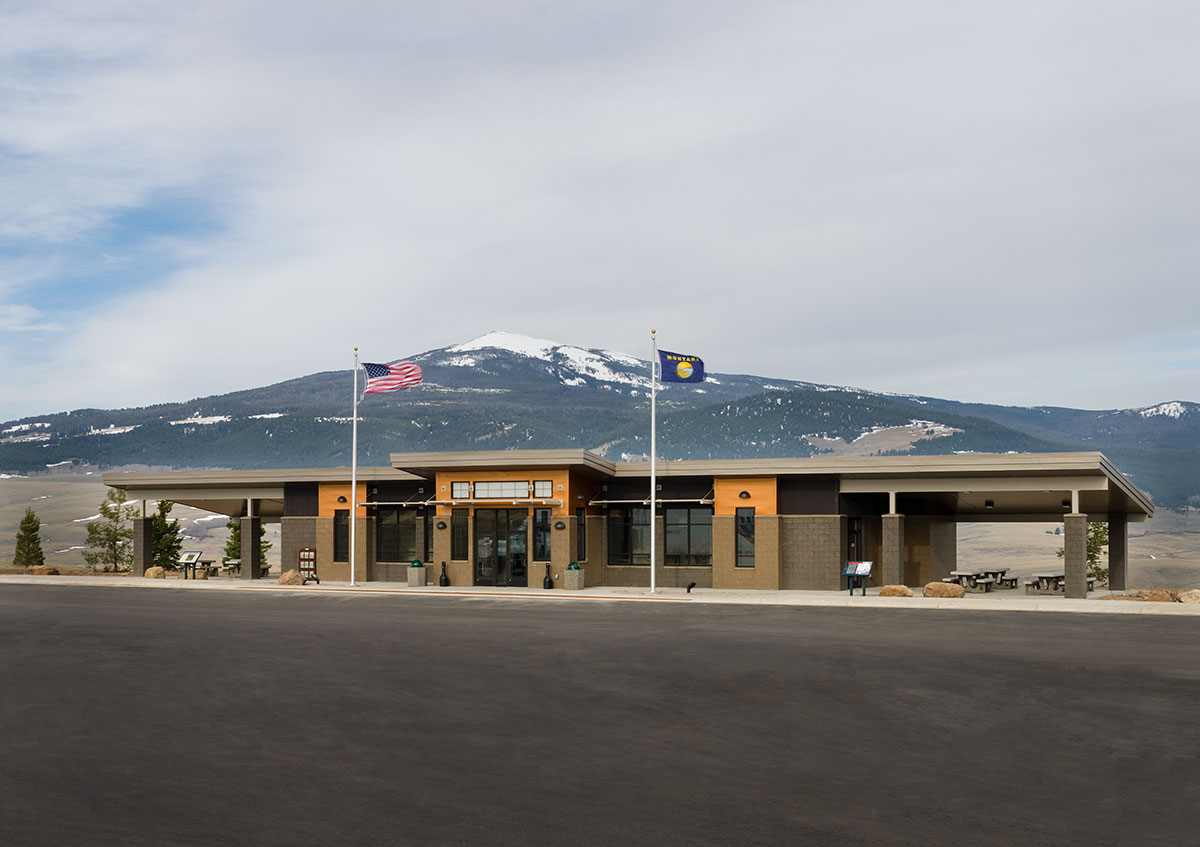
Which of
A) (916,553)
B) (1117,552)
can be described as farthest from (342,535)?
(1117,552)

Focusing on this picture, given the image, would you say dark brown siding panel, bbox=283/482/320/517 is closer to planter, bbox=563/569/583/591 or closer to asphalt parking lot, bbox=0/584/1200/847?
planter, bbox=563/569/583/591

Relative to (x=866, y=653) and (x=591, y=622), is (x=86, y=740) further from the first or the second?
(x=591, y=622)

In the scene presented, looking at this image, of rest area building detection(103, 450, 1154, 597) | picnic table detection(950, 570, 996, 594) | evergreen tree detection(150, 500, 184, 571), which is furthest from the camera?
evergreen tree detection(150, 500, 184, 571)

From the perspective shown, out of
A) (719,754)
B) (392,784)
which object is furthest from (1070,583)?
(392,784)

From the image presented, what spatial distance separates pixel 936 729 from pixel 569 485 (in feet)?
88.2

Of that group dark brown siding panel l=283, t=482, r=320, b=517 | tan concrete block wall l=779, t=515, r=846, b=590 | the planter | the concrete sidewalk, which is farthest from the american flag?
tan concrete block wall l=779, t=515, r=846, b=590

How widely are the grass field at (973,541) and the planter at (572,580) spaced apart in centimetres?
3186

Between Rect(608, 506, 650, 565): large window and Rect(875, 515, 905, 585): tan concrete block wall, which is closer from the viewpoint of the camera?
Rect(875, 515, 905, 585): tan concrete block wall

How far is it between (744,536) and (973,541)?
8666 centimetres

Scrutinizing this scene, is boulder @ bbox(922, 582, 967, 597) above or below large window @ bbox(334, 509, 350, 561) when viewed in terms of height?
below

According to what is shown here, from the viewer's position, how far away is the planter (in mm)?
39000

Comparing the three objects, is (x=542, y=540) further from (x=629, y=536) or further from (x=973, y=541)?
(x=973, y=541)

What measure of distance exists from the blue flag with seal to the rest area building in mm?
3409

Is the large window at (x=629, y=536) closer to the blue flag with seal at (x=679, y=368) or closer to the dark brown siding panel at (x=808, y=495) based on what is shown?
the dark brown siding panel at (x=808, y=495)
